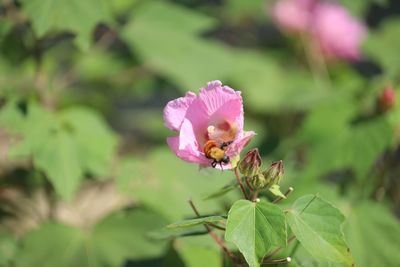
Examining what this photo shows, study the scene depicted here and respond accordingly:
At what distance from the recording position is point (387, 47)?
254cm

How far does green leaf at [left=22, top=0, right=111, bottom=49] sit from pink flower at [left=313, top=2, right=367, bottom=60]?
124 cm

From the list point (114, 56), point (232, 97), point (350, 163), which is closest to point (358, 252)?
point (350, 163)

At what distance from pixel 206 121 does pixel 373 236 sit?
588mm

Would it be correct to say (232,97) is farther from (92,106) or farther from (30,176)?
(92,106)

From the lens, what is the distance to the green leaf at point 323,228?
1161 mm

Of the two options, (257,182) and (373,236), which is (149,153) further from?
(257,182)

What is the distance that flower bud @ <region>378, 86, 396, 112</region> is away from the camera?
5.86 feet

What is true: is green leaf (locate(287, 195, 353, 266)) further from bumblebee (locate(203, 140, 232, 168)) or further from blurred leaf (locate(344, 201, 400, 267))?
blurred leaf (locate(344, 201, 400, 267))

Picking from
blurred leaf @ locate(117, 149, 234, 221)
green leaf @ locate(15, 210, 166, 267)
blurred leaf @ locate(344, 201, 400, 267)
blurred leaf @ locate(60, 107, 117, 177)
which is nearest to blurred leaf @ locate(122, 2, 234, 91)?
blurred leaf @ locate(117, 149, 234, 221)

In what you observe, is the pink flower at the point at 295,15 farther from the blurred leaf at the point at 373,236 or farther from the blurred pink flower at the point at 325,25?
the blurred leaf at the point at 373,236

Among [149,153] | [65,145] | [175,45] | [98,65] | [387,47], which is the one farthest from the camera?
[98,65]

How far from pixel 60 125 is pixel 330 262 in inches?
32.5

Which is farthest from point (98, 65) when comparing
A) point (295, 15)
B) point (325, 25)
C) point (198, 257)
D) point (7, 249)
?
point (198, 257)

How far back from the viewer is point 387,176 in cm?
190
